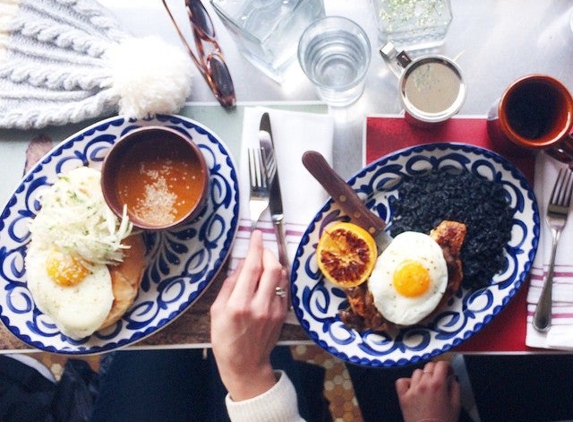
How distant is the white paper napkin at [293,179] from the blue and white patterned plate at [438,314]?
5 cm

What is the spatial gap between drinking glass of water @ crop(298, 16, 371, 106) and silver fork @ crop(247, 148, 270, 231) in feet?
0.60

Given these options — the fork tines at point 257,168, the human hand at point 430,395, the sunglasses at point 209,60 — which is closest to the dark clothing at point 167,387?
the human hand at point 430,395

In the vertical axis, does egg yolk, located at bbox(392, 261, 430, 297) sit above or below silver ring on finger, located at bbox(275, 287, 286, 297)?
above

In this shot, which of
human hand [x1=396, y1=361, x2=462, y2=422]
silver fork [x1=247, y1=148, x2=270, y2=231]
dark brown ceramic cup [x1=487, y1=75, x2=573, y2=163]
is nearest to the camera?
dark brown ceramic cup [x1=487, y1=75, x2=573, y2=163]

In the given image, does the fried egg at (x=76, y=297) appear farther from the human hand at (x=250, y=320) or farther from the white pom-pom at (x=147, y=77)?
the white pom-pom at (x=147, y=77)

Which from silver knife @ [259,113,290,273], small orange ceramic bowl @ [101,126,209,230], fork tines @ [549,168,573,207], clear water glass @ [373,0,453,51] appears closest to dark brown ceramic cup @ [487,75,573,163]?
fork tines @ [549,168,573,207]

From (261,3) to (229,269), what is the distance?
1.74 feet

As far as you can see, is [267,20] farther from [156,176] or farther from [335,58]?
[156,176]

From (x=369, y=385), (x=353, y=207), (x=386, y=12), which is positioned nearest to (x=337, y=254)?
(x=353, y=207)

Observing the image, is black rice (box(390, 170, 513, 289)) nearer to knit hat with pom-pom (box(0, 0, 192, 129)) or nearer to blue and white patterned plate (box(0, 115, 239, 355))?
blue and white patterned plate (box(0, 115, 239, 355))

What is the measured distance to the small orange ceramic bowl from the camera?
3.59ft

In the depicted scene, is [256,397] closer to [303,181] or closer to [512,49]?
[303,181]

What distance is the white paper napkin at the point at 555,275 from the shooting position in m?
1.12

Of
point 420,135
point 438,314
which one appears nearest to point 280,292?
point 438,314
